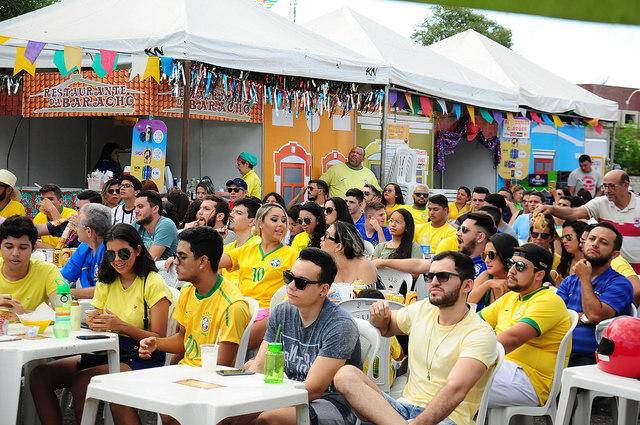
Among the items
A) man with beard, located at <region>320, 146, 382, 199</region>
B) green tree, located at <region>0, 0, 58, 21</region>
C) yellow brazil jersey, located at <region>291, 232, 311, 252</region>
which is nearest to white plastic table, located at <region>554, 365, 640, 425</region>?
yellow brazil jersey, located at <region>291, 232, 311, 252</region>

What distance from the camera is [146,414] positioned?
18.0ft

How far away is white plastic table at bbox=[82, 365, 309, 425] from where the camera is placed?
3.27 meters

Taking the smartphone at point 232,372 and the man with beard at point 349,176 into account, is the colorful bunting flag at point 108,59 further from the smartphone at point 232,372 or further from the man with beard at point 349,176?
the smartphone at point 232,372

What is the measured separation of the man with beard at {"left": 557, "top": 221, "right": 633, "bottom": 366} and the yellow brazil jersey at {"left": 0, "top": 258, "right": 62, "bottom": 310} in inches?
139

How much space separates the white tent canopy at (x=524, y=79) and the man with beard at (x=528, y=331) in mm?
11790

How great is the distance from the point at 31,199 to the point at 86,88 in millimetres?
1866

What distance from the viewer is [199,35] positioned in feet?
32.9

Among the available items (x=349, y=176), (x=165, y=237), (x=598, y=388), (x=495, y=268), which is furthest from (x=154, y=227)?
(x=349, y=176)

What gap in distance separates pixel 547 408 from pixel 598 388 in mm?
665

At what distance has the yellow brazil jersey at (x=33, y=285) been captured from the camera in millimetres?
5055

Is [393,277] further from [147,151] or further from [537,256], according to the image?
[147,151]

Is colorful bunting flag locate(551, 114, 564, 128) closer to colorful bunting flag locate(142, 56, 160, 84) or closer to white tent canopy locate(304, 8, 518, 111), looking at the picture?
white tent canopy locate(304, 8, 518, 111)

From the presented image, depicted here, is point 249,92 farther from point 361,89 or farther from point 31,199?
point 31,199

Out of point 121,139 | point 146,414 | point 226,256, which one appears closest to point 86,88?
point 121,139
